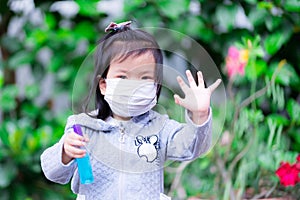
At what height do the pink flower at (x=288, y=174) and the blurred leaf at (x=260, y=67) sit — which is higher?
the blurred leaf at (x=260, y=67)

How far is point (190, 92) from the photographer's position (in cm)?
109

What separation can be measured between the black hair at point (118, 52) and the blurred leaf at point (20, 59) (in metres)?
1.48

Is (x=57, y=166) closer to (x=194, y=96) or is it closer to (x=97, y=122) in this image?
(x=97, y=122)

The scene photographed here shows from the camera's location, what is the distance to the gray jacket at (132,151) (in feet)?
3.68

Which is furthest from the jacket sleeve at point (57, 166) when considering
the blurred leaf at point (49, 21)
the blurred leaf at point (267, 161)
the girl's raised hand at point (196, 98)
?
the blurred leaf at point (49, 21)

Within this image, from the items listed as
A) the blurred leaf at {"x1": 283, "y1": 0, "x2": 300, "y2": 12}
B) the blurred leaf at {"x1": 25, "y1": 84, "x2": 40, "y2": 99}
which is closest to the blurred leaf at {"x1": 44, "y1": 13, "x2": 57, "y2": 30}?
the blurred leaf at {"x1": 25, "y1": 84, "x2": 40, "y2": 99}

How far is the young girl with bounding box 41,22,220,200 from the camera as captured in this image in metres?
1.11

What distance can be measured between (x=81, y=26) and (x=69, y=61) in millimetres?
137

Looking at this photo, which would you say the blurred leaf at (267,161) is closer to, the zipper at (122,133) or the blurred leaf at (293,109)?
the blurred leaf at (293,109)

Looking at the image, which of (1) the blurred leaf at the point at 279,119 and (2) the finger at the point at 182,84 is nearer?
(2) the finger at the point at 182,84

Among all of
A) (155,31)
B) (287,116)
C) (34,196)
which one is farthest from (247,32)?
(155,31)

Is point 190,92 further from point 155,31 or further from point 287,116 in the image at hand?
point 287,116

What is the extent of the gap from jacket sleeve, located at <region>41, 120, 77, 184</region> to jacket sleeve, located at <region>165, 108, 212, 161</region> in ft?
0.54

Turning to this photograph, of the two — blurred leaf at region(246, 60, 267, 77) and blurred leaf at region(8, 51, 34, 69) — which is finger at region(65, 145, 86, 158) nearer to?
blurred leaf at region(246, 60, 267, 77)
